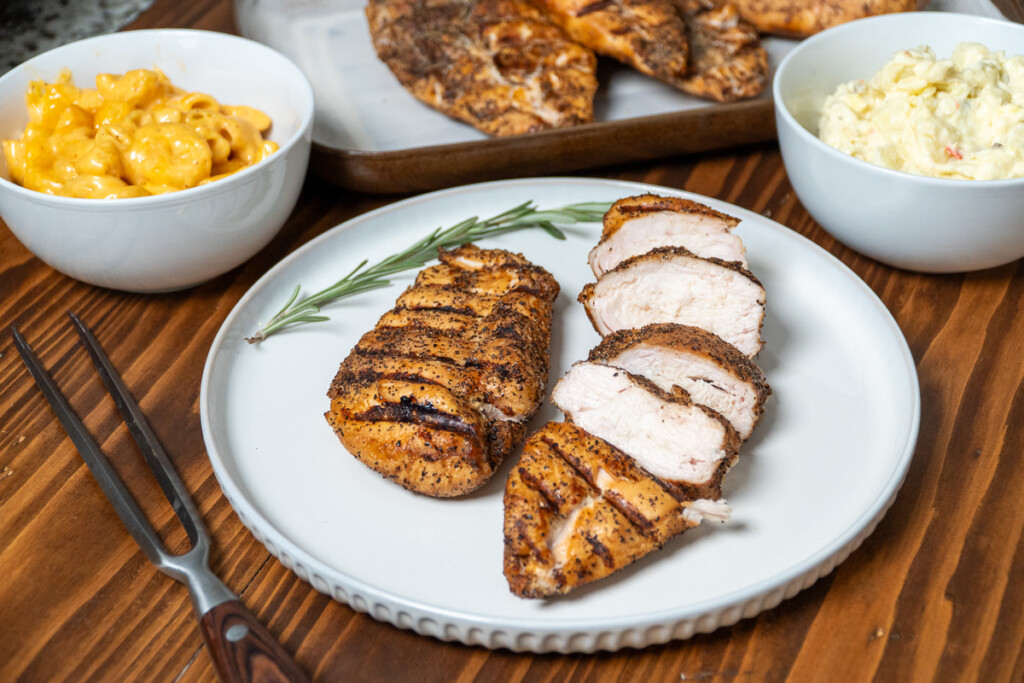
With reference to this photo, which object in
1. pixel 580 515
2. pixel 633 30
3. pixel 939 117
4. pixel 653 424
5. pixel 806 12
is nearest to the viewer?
pixel 580 515

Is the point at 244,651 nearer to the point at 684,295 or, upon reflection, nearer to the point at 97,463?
the point at 97,463

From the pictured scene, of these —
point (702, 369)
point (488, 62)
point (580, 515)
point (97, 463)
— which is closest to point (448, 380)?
point (580, 515)

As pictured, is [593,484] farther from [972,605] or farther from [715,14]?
[715,14]

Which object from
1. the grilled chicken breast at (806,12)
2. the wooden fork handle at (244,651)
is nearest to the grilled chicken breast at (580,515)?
the wooden fork handle at (244,651)

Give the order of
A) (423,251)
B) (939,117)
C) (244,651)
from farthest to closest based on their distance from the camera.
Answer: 1. (423,251)
2. (939,117)
3. (244,651)

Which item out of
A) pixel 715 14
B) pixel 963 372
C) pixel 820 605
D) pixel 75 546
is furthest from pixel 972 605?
pixel 715 14

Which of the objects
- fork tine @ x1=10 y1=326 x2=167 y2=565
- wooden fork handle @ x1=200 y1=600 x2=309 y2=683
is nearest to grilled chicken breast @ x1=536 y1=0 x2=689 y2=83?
fork tine @ x1=10 y1=326 x2=167 y2=565
